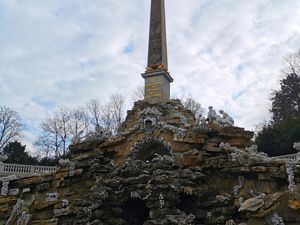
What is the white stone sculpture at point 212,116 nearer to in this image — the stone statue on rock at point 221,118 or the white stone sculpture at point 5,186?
the stone statue on rock at point 221,118

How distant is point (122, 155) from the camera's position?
13.3 meters

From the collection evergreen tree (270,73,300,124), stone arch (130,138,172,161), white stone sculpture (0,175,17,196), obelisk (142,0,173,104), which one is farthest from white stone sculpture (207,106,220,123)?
evergreen tree (270,73,300,124)

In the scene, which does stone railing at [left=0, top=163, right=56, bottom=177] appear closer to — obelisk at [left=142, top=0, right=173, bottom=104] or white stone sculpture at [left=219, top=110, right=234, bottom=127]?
obelisk at [left=142, top=0, right=173, bottom=104]

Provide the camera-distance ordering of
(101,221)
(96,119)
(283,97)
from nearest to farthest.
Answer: (101,221)
(283,97)
(96,119)

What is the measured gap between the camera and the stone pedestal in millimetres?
14799

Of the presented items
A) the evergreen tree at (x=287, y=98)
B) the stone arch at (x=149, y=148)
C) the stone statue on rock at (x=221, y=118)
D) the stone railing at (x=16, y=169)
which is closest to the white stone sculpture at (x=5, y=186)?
the stone railing at (x=16, y=169)

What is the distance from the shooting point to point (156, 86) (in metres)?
15.1

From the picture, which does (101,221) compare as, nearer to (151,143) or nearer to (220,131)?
(151,143)

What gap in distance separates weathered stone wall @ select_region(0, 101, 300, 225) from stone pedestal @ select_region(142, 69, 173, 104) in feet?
2.09

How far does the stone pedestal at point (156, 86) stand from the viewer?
1480cm

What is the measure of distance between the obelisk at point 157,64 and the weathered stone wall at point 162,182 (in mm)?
835

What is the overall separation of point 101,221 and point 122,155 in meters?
3.33

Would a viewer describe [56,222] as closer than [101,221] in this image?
No

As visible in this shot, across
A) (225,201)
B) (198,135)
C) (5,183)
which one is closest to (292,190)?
(225,201)
